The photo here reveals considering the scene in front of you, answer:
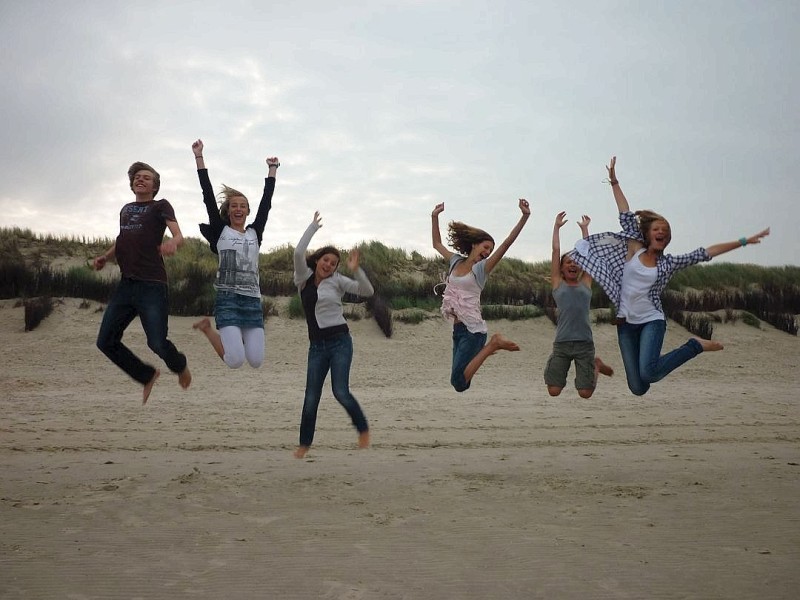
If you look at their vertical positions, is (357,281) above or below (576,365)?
above

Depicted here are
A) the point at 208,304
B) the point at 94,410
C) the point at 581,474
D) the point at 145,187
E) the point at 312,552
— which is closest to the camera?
the point at 312,552

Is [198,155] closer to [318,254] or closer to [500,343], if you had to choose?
[318,254]

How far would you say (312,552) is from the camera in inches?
232

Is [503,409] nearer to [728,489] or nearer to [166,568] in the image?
[728,489]

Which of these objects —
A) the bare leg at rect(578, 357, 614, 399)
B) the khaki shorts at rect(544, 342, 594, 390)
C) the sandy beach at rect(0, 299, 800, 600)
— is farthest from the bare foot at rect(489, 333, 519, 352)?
the sandy beach at rect(0, 299, 800, 600)

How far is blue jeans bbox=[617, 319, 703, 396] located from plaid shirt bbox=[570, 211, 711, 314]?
0.26 m

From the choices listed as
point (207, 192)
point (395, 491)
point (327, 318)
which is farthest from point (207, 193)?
point (395, 491)

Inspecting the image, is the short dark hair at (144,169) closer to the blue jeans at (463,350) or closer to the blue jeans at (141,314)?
the blue jeans at (141,314)

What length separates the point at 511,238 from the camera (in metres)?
7.08

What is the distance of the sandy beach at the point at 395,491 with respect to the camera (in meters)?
5.50

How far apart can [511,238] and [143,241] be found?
2988 mm

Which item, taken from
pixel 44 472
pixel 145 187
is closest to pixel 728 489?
pixel 145 187

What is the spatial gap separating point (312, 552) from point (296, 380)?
30.0 ft

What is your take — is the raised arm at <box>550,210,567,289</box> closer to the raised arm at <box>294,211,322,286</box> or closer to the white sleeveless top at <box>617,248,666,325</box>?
the white sleeveless top at <box>617,248,666,325</box>
